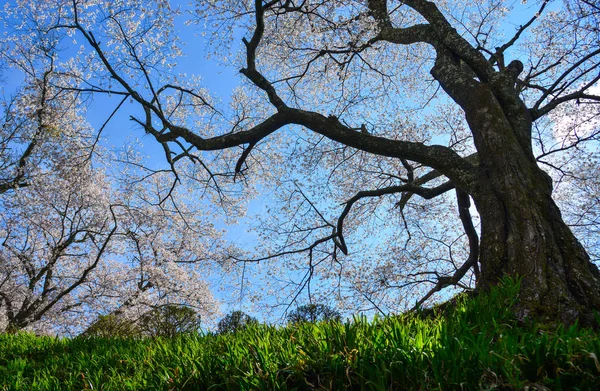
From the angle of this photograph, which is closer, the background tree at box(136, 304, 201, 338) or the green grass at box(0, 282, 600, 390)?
the green grass at box(0, 282, 600, 390)

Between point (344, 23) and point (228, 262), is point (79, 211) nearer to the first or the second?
point (228, 262)

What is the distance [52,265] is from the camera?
1218 cm

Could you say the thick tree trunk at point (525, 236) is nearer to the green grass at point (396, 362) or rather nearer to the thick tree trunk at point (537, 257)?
the thick tree trunk at point (537, 257)

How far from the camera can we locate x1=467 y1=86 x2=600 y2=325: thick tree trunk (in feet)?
11.1

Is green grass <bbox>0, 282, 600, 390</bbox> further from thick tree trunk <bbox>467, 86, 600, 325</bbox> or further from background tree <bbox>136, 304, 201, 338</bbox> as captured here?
background tree <bbox>136, 304, 201, 338</bbox>

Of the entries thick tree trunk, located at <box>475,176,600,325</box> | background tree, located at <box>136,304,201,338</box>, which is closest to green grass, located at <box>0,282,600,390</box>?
thick tree trunk, located at <box>475,176,600,325</box>

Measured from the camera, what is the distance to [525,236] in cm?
393

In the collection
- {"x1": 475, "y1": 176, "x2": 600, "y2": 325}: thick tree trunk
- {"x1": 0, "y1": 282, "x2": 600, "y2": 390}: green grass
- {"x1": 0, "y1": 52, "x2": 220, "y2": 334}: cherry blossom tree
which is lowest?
{"x1": 0, "y1": 282, "x2": 600, "y2": 390}: green grass

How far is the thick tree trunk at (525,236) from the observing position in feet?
11.1

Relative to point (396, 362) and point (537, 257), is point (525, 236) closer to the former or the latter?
point (537, 257)

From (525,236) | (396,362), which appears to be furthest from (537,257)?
(396,362)

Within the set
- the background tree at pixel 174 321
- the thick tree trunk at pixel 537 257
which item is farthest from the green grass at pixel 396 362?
the background tree at pixel 174 321

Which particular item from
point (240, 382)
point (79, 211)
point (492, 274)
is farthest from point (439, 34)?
point (79, 211)

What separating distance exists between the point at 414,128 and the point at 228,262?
703cm
